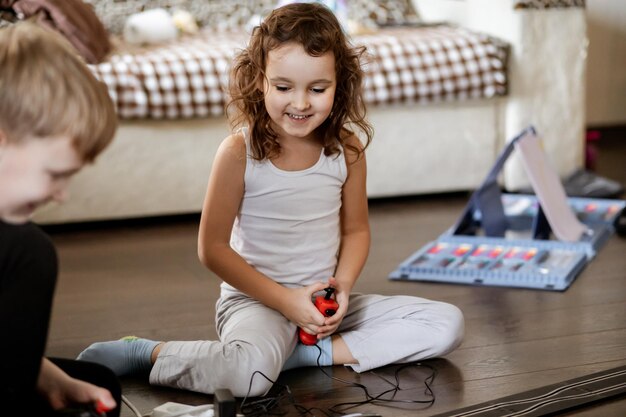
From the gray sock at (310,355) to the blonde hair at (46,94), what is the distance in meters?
0.68

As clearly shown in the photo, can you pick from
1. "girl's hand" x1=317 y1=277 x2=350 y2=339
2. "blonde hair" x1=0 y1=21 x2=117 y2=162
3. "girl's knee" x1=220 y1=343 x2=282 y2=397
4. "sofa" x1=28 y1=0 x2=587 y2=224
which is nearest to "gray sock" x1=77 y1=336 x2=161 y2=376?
"girl's knee" x1=220 y1=343 x2=282 y2=397

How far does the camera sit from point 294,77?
148 centimetres

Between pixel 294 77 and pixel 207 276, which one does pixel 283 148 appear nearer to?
pixel 294 77

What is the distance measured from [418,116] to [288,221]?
1351 mm

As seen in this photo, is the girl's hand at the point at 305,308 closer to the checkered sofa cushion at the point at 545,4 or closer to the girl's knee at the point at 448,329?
the girl's knee at the point at 448,329

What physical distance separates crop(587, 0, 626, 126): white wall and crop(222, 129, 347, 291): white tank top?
8.90ft

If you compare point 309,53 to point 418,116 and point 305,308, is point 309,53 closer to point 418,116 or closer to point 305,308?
point 305,308

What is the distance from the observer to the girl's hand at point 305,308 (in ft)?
4.91

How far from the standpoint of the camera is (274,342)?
58.4 inches

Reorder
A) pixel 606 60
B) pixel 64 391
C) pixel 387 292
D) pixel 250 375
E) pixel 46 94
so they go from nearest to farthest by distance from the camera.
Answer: pixel 46 94 < pixel 64 391 < pixel 250 375 < pixel 387 292 < pixel 606 60

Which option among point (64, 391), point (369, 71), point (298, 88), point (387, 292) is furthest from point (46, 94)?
point (369, 71)

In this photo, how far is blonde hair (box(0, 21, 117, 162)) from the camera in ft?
3.18

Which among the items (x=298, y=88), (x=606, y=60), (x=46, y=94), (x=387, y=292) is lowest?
(x=606, y=60)

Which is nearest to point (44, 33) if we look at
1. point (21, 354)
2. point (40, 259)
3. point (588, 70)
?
point (40, 259)
